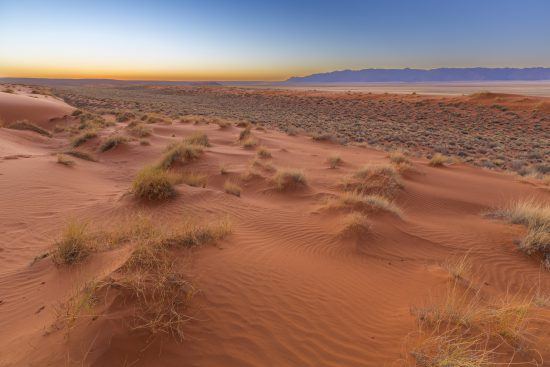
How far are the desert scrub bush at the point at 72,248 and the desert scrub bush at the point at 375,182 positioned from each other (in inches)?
256

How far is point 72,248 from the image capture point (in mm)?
4633

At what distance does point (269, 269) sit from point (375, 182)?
19.1 feet

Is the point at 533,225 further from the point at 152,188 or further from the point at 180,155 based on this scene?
the point at 180,155

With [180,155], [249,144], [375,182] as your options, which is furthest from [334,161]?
[180,155]

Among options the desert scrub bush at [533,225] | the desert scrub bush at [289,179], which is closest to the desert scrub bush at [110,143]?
the desert scrub bush at [289,179]

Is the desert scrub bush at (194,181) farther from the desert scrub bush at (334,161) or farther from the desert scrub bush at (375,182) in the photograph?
the desert scrub bush at (334,161)

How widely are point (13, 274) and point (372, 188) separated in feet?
26.9

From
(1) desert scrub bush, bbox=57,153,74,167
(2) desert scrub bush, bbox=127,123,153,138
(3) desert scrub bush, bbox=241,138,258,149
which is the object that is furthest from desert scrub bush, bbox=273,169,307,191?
(2) desert scrub bush, bbox=127,123,153,138

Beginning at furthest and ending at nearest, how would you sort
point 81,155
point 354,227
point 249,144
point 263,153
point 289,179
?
1. point 249,144
2. point 263,153
3. point 81,155
4. point 289,179
5. point 354,227

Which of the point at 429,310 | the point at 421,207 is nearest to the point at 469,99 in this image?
the point at 421,207

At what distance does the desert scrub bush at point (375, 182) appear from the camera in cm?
903

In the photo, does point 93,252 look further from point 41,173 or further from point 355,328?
point 41,173

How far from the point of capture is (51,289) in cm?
409

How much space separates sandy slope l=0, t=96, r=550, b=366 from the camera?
10.1 feet
